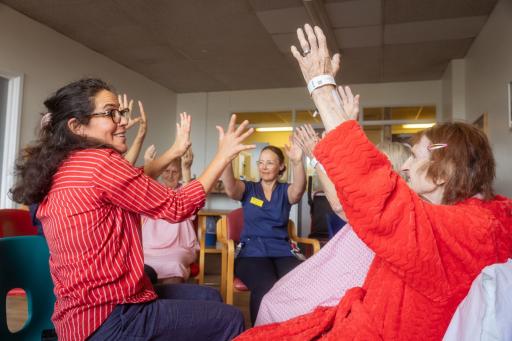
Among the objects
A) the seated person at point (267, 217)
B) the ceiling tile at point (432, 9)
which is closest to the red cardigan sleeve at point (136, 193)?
the seated person at point (267, 217)

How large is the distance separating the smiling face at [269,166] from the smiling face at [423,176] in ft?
5.65

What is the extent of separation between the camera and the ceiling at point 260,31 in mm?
4043

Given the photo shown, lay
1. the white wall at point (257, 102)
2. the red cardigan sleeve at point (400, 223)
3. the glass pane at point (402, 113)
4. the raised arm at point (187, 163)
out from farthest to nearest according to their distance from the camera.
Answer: the glass pane at point (402, 113) → the white wall at point (257, 102) → the raised arm at point (187, 163) → the red cardigan sleeve at point (400, 223)

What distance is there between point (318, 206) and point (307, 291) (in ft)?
12.5

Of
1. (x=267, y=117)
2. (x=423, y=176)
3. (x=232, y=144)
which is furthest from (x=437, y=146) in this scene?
(x=267, y=117)

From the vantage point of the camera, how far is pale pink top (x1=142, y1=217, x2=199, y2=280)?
256 centimetres

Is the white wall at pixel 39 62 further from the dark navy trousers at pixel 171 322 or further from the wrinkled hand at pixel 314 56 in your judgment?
the wrinkled hand at pixel 314 56

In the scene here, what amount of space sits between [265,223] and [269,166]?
1.43 ft

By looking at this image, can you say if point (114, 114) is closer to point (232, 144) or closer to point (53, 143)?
point (53, 143)

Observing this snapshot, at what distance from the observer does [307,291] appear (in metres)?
1.45

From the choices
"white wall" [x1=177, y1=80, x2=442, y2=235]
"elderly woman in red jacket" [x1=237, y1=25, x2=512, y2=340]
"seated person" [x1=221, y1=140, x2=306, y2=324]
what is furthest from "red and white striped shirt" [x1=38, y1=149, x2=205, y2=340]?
"white wall" [x1=177, y1=80, x2=442, y2=235]

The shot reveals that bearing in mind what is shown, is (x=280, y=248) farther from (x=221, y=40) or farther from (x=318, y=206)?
(x=221, y=40)

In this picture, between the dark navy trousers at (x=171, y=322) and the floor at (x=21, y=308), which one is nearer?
the dark navy trousers at (x=171, y=322)

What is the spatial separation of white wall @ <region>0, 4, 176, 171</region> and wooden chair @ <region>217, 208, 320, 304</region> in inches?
79.9
